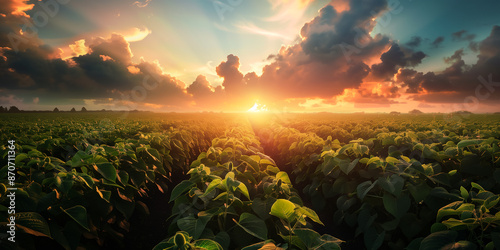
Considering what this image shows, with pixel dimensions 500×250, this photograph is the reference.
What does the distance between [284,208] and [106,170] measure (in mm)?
1803

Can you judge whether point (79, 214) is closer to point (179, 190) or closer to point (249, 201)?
point (179, 190)

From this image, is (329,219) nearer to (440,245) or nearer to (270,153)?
(440,245)

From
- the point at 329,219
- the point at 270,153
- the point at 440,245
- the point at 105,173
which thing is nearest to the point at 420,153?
the point at 329,219

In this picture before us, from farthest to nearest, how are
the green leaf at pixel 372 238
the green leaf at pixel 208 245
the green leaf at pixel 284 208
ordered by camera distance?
the green leaf at pixel 372 238 → the green leaf at pixel 284 208 → the green leaf at pixel 208 245

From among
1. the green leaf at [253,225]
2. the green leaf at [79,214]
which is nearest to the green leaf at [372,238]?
the green leaf at [253,225]

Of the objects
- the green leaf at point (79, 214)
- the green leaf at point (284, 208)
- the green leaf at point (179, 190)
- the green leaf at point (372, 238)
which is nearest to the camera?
the green leaf at point (284, 208)

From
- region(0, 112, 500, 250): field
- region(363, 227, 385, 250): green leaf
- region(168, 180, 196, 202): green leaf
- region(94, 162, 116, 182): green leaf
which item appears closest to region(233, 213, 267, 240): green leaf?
region(0, 112, 500, 250): field

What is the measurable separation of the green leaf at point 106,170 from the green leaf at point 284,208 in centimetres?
165

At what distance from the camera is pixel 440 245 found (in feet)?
4.74

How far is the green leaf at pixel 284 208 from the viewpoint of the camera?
1.36 meters

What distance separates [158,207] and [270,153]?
7.26m

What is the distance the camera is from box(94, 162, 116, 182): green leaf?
85.4 inches

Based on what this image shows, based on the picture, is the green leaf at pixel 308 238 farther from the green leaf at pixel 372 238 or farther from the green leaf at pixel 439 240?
the green leaf at pixel 372 238

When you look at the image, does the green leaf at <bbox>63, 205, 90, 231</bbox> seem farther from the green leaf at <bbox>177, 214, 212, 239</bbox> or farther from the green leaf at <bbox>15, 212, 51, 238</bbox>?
the green leaf at <bbox>177, 214, 212, 239</bbox>
